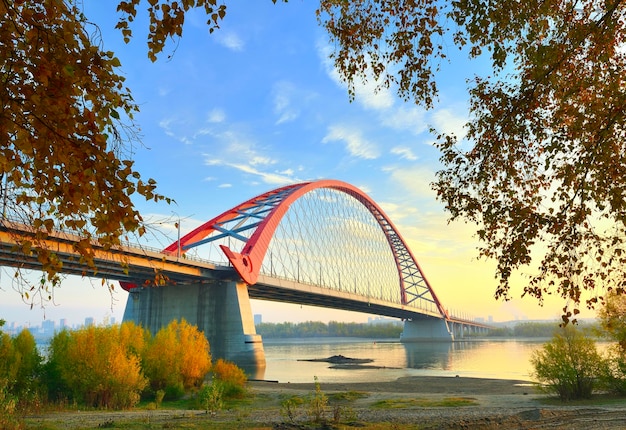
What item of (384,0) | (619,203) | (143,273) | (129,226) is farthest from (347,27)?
(143,273)

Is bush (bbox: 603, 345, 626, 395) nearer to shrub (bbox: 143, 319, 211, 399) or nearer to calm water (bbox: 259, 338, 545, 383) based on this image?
calm water (bbox: 259, 338, 545, 383)

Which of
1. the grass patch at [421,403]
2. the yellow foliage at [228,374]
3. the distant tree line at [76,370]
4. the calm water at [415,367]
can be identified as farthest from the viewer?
the calm water at [415,367]

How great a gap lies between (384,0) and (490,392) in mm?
24923

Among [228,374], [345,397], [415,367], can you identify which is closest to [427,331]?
[415,367]

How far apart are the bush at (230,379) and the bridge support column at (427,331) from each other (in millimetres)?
101577

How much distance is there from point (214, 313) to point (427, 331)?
285 ft

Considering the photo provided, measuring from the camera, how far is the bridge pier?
46406 mm

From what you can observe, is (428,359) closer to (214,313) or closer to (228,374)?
(214,313)

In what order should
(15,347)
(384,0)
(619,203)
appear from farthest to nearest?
(15,347) → (384,0) → (619,203)

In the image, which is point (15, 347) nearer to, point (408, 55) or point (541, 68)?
point (408, 55)

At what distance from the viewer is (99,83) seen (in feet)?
13.2

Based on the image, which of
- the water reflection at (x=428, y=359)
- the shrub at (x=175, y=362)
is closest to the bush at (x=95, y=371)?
the shrub at (x=175, y=362)

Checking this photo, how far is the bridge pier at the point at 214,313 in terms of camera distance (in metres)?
46.4

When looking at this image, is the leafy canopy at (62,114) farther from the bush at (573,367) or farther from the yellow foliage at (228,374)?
the yellow foliage at (228,374)
